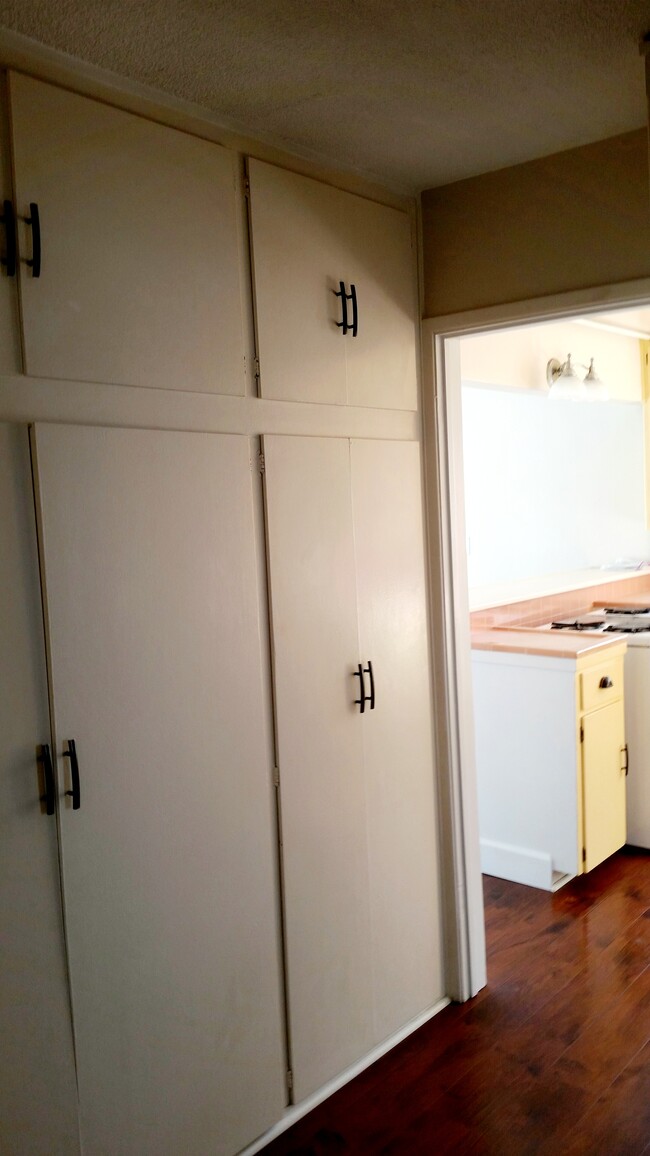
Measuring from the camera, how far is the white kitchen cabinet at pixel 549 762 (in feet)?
11.9

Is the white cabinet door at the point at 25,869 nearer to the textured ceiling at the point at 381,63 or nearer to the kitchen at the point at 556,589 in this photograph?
the textured ceiling at the point at 381,63

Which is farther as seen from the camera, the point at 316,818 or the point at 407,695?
the point at 407,695

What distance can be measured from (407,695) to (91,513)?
1.20m

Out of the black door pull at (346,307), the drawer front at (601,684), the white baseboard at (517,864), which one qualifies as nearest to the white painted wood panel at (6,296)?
the black door pull at (346,307)

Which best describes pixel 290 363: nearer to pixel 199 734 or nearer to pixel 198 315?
pixel 198 315

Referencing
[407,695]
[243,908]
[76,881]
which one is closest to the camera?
[76,881]

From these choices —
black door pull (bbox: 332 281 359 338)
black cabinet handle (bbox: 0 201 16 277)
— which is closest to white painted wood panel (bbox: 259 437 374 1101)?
black door pull (bbox: 332 281 359 338)

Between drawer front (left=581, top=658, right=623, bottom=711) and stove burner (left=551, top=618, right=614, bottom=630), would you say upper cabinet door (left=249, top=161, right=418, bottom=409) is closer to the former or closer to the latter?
drawer front (left=581, top=658, right=623, bottom=711)

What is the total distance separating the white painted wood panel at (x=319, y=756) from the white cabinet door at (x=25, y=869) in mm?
650

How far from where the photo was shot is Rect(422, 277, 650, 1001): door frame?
2.84 metres

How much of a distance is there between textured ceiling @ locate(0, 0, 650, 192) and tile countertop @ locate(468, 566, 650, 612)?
2.12m

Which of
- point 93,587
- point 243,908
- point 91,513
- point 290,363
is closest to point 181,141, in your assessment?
point 290,363

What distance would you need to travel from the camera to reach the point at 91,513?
1.94 meters

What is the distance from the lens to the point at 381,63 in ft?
6.49
